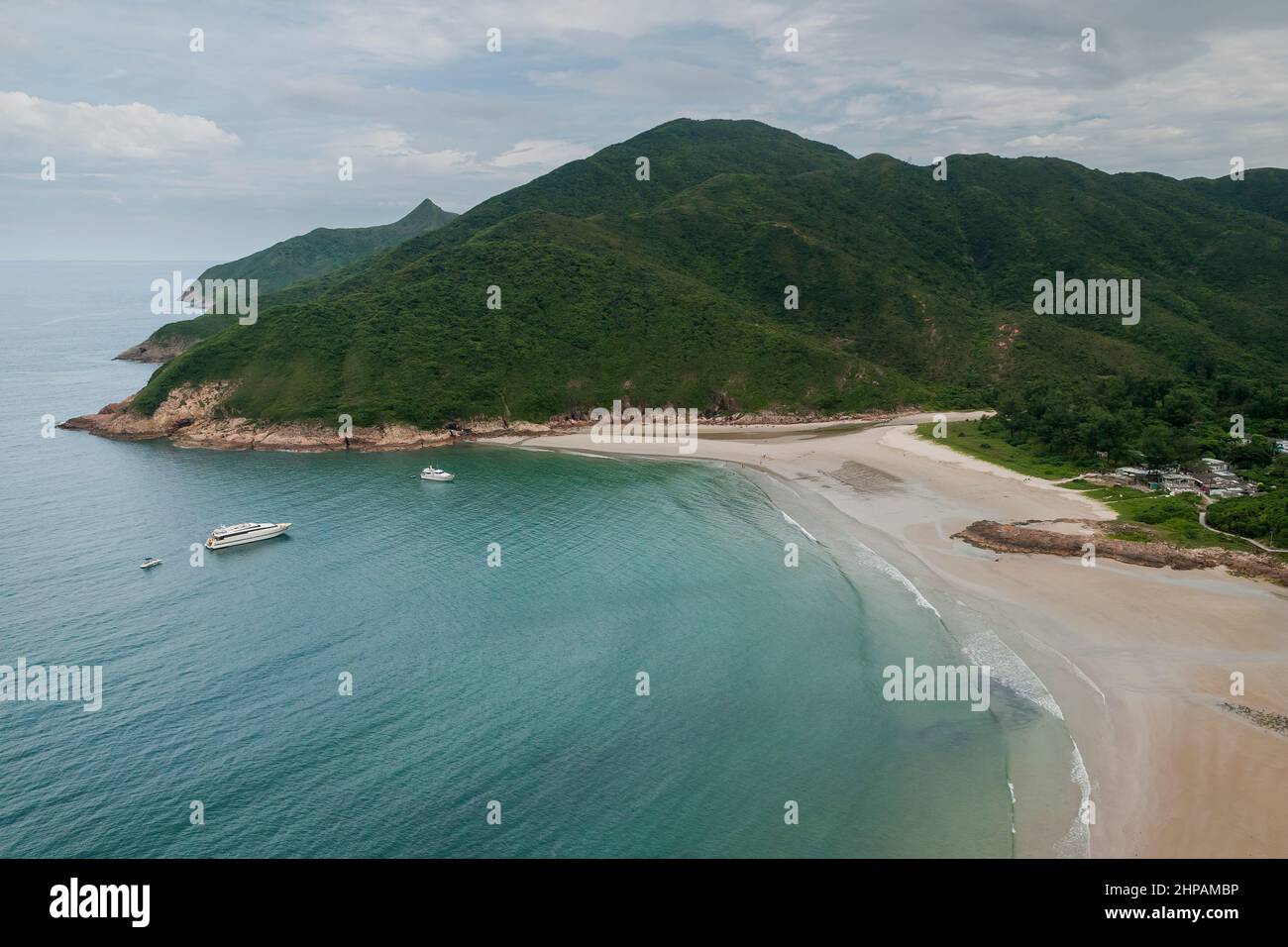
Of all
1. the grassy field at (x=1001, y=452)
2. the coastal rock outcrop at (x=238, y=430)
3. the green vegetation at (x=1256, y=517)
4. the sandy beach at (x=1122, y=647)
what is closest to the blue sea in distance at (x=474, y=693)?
the sandy beach at (x=1122, y=647)

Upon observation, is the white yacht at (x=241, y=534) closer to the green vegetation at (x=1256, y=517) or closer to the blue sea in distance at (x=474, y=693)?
the blue sea in distance at (x=474, y=693)

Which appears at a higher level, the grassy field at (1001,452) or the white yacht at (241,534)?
the grassy field at (1001,452)

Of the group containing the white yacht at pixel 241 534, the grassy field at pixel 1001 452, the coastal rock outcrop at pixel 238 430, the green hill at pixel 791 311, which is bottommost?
the white yacht at pixel 241 534

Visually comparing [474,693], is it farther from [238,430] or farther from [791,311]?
[791,311]

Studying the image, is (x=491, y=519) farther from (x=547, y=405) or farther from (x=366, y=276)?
(x=366, y=276)

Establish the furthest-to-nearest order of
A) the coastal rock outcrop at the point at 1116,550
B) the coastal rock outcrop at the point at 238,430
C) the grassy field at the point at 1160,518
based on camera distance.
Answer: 1. the coastal rock outcrop at the point at 238,430
2. the grassy field at the point at 1160,518
3. the coastal rock outcrop at the point at 1116,550

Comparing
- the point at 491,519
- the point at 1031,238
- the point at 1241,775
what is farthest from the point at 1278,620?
the point at 1031,238

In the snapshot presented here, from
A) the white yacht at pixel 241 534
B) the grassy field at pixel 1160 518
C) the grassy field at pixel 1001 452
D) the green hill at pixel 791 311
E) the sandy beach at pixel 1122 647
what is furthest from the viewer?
the green hill at pixel 791 311
